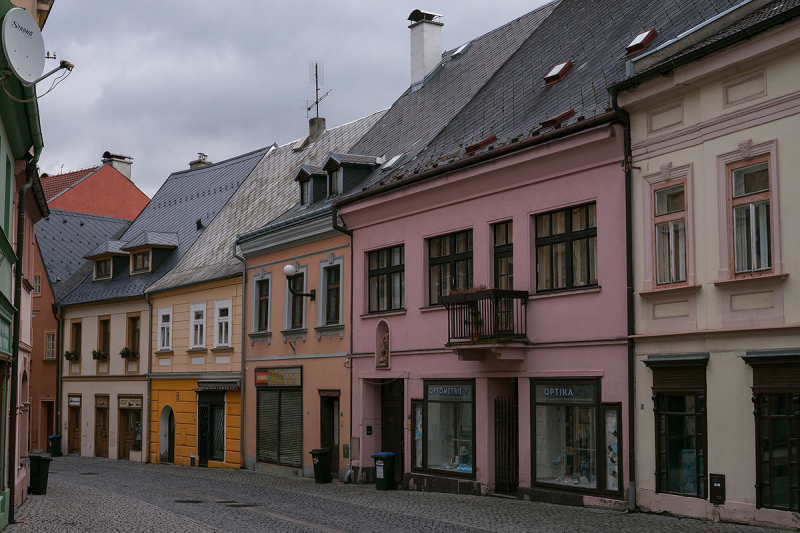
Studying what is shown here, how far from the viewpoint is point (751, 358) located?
13.5 meters

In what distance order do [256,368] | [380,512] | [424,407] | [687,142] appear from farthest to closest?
[256,368] → [424,407] → [380,512] → [687,142]

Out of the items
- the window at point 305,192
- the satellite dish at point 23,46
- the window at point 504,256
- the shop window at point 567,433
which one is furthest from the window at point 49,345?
the satellite dish at point 23,46

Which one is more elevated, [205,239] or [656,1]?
[656,1]

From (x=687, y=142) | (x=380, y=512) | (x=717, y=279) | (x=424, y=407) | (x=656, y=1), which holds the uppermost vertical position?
(x=656, y=1)

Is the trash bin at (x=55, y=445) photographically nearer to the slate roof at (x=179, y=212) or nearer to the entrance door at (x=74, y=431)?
the entrance door at (x=74, y=431)

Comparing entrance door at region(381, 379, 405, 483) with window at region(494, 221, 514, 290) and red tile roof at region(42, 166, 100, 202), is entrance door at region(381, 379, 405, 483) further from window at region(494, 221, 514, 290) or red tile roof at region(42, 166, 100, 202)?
red tile roof at region(42, 166, 100, 202)

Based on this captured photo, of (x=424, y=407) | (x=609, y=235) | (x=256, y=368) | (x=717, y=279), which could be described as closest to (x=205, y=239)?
(x=256, y=368)

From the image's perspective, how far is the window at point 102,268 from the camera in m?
40.0

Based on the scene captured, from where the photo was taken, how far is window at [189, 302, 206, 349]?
31938 millimetres

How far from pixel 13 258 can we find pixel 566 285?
9.58 m

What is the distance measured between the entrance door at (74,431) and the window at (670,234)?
3062cm

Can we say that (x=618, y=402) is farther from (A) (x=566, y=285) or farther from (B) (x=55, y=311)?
(B) (x=55, y=311)

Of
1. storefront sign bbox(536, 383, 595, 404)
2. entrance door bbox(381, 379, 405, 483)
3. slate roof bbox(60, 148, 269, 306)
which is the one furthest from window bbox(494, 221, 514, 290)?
slate roof bbox(60, 148, 269, 306)

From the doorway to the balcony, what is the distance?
265 inches
